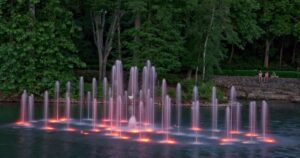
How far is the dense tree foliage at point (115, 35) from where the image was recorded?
4616cm

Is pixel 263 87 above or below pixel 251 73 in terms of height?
below

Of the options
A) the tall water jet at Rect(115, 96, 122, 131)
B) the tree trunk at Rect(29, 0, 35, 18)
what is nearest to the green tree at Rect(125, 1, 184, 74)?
the tree trunk at Rect(29, 0, 35, 18)

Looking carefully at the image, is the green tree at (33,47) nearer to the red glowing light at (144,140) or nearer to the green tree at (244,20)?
the green tree at (244,20)

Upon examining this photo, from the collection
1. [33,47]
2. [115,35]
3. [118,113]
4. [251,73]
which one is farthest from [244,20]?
[118,113]

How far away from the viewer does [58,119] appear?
112 feet

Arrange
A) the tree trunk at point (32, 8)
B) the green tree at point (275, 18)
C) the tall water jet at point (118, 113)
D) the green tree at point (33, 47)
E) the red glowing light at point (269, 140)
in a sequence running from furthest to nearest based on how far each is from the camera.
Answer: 1. the green tree at point (275, 18)
2. the tree trunk at point (32, 8)
3. the green tree at point (33, 47)
4. the tall water jet at point (118, 113)
5. the red glowing light at point (269, 140)

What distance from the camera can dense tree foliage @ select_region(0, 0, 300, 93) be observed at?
4616 cm

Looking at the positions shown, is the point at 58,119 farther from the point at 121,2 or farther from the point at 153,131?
the point at 121,2

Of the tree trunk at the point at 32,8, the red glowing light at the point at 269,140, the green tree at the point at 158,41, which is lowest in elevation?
the red glowing light at the point at 269,140

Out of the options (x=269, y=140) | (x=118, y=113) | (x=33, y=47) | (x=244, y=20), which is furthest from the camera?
Result: (x=244, y=20)

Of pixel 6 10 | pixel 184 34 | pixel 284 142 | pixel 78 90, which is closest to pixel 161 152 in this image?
pixel 284 142

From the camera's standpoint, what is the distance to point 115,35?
179ft

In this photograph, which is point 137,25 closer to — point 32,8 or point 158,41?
point 158,41

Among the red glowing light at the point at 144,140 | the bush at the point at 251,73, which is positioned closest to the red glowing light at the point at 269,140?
the red glowing light at the point at 144,140
